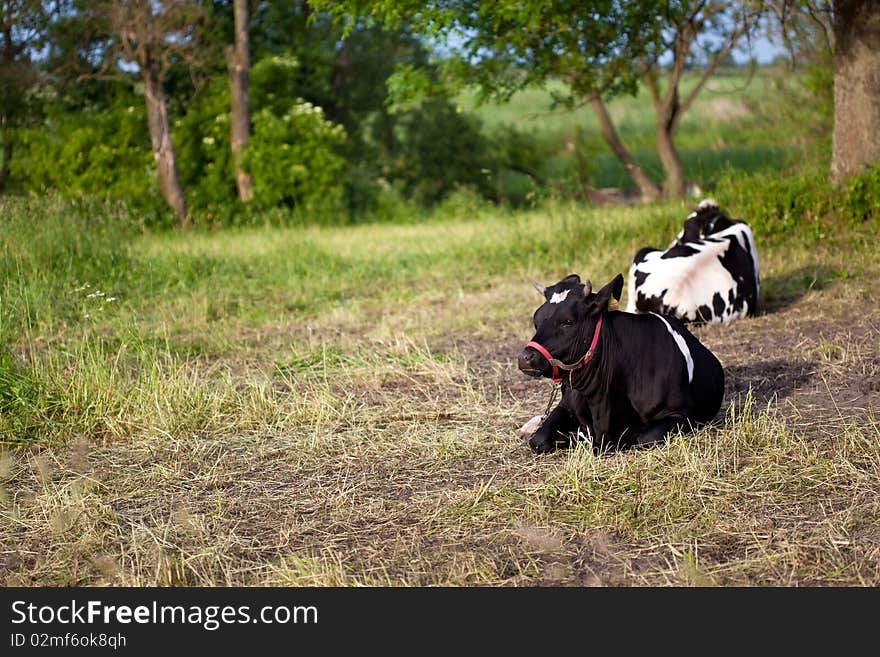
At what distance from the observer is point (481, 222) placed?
17.9m

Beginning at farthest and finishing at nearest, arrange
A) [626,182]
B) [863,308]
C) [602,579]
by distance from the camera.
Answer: [626,182], [863,308], [602,579]

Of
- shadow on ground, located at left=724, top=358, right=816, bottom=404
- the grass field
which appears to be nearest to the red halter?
the grass field

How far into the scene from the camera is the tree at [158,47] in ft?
60.9

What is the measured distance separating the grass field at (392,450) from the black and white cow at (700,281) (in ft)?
0.69

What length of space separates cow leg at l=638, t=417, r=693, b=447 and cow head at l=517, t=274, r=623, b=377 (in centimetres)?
55

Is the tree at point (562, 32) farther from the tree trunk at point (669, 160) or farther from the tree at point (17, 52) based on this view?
the tree at point (17, 52)

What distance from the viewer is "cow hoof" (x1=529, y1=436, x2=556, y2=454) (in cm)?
551

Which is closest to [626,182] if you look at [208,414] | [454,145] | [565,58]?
[454,145]

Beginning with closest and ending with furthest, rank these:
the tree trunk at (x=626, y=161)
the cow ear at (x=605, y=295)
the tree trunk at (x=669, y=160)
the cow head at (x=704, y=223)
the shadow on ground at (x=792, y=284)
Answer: the cow ear at (x=605, y=295), the shadow on ground at (x=792, y=284), the cow head at (x=704, y=223), the tree trunk at (x=669, y=160), the tree trunk at (x=626, y=161)

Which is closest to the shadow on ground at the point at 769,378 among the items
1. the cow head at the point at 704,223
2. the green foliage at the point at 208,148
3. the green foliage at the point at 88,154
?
the cow head at the point at 704,223

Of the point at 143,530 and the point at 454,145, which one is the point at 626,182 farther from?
the point at 143,530

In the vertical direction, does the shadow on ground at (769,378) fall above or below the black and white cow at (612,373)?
below

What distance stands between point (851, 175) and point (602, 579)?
9.23 meters

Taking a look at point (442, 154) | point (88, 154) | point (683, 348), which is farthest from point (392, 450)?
point (442, 154)
